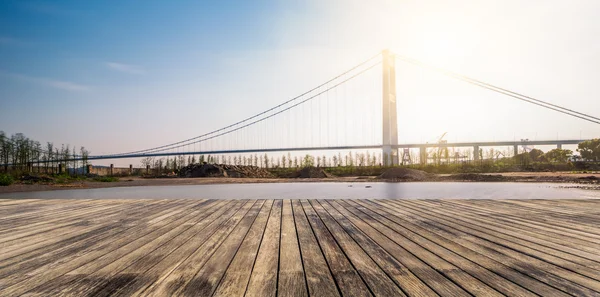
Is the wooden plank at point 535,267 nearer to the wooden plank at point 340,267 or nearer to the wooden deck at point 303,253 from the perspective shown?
the wooden deck at point 303,253

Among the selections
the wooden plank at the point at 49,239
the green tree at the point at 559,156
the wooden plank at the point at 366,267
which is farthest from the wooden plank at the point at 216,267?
the green tree at the point at 559,156

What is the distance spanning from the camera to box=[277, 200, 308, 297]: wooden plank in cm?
156

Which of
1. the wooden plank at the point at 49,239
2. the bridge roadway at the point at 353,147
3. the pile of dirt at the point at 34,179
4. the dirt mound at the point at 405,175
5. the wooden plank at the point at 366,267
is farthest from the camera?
the bridge roadway at the point at 353,147

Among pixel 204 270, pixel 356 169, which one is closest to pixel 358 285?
pixel 204 270

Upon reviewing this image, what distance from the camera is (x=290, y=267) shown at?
1897 millimetres

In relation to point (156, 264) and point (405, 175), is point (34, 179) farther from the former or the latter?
point (405, 175)

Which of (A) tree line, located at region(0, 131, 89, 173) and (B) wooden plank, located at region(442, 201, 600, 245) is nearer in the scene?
(B) wooden plank, located at region(442, 201, 600, 245)

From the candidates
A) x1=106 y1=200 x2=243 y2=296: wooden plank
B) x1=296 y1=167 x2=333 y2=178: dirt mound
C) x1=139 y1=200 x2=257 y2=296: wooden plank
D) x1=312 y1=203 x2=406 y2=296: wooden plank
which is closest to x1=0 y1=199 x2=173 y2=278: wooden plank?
x1=106 y1=200 x2=243 y2=296: wooden plank

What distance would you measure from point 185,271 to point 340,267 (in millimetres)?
860

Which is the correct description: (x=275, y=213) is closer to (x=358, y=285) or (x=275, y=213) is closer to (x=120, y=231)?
(x=120, y=231)

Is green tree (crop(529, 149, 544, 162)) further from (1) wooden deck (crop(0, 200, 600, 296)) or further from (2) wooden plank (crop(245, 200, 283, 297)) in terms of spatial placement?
(2) wooden plank (crop(245, 200, 283, 297))

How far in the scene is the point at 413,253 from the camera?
2152 millimetres

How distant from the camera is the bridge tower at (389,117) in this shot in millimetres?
26938

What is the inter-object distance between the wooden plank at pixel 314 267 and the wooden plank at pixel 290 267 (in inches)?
1.2
